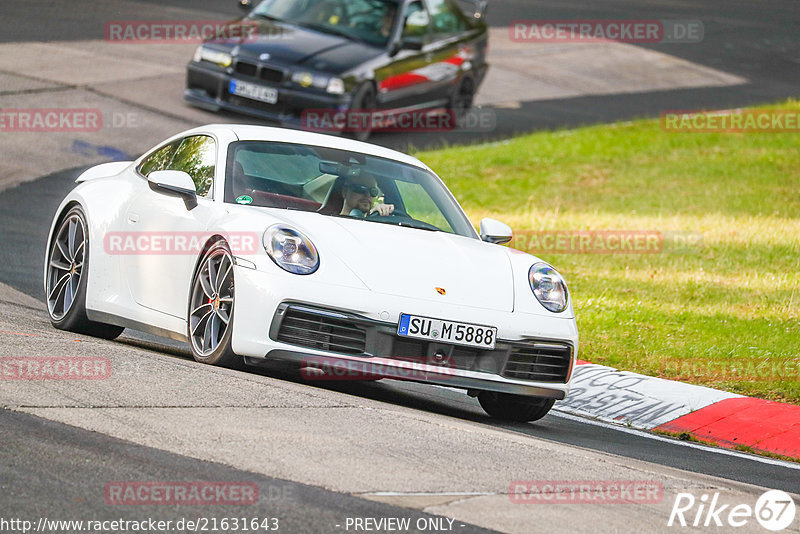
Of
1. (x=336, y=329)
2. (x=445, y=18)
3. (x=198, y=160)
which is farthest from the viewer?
(x=445, y=18)

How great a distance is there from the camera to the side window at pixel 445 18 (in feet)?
64.4

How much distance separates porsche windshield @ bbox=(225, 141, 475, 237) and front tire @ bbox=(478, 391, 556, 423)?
1.06 meters

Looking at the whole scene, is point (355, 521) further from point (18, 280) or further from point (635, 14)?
point (635, 14)

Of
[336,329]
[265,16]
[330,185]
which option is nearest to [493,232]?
[330,185]

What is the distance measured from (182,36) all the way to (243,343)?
17356 mm

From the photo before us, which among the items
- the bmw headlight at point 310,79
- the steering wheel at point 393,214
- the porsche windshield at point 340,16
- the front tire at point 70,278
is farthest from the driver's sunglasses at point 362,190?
the porsche windshield at point 340,16

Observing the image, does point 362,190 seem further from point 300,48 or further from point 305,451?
point 300,48

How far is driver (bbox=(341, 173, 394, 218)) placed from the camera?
8148 millimetres

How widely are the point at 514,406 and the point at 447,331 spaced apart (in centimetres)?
113

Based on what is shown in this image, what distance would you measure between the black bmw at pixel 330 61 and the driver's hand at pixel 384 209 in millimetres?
8732

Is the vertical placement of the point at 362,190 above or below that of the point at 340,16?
below

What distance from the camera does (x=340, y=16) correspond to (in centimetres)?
1825

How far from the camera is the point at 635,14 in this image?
3459 cm

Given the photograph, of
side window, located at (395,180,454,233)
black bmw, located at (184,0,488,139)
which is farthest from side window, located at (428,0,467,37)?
side window, located at (395,180,454,233)
